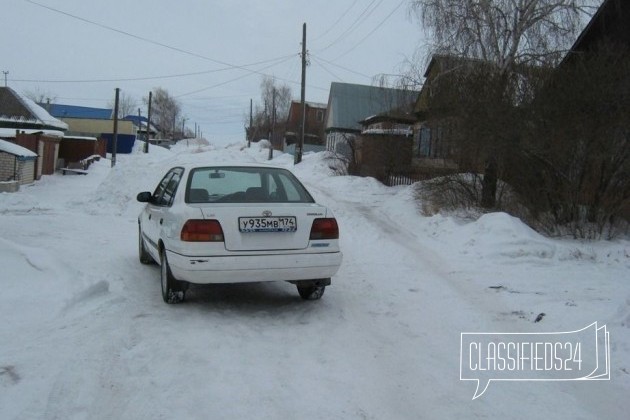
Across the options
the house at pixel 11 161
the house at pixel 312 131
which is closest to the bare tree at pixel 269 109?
the house at pixel 312 131

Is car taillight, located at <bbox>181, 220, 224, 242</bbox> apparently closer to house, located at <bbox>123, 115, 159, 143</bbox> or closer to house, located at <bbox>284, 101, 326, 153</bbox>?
house, located at <bbox>284, 101, 326, 153</bbox>

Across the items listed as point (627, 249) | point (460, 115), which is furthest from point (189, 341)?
point (460, 115)

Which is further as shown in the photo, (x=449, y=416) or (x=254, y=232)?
(x=254, y=232)

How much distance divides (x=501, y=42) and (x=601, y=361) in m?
10.7

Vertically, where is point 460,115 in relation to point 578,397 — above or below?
above

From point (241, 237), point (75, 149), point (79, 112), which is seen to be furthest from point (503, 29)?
point (79, 112)

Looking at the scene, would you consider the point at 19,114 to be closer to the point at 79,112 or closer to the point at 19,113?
the point at 19,113

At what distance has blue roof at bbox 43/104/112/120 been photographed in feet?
233

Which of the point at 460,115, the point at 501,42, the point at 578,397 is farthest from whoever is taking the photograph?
the point at 501,42

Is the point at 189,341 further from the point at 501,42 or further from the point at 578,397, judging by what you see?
the point at 501,42

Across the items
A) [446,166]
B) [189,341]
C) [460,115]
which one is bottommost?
[189,341]

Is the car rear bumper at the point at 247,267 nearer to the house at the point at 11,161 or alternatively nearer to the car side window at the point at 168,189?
the car side window at the point at 168,189

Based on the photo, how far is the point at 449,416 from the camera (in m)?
3.54

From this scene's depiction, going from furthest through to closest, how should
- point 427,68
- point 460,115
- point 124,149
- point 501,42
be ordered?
1. point 124,149
2. point 427,68
3. point 501,42
4. point 460,115
